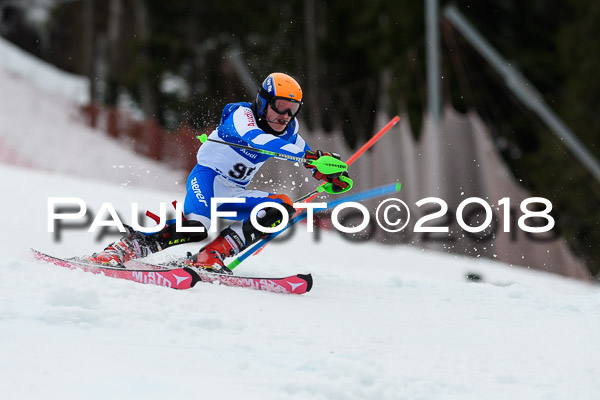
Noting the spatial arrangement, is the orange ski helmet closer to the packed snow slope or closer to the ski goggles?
the ski goggles

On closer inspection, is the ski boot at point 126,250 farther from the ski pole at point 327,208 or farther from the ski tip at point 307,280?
the ski tip at point 307,280

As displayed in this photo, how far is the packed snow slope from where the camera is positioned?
3287 millimetres

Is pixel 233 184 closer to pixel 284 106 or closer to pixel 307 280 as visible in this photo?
pixel 284 106

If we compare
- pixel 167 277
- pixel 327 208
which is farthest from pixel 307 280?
pixel 167 277

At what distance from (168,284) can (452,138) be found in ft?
24.1

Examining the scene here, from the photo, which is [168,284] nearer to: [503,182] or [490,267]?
[490,267]

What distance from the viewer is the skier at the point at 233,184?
18.8ft

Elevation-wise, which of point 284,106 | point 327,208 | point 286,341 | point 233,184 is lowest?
point 286,341

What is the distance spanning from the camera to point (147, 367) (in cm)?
337

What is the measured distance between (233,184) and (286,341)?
2.17m

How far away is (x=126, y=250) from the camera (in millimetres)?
5781

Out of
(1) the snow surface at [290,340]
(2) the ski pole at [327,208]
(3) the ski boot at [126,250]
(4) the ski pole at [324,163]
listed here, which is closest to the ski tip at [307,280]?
(1) the snow surface at [290,340]

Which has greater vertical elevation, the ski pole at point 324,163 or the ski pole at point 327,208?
the ski pole at point 324,163

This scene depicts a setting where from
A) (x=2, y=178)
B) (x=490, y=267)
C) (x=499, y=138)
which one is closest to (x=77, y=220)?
(x=2, y=178)
